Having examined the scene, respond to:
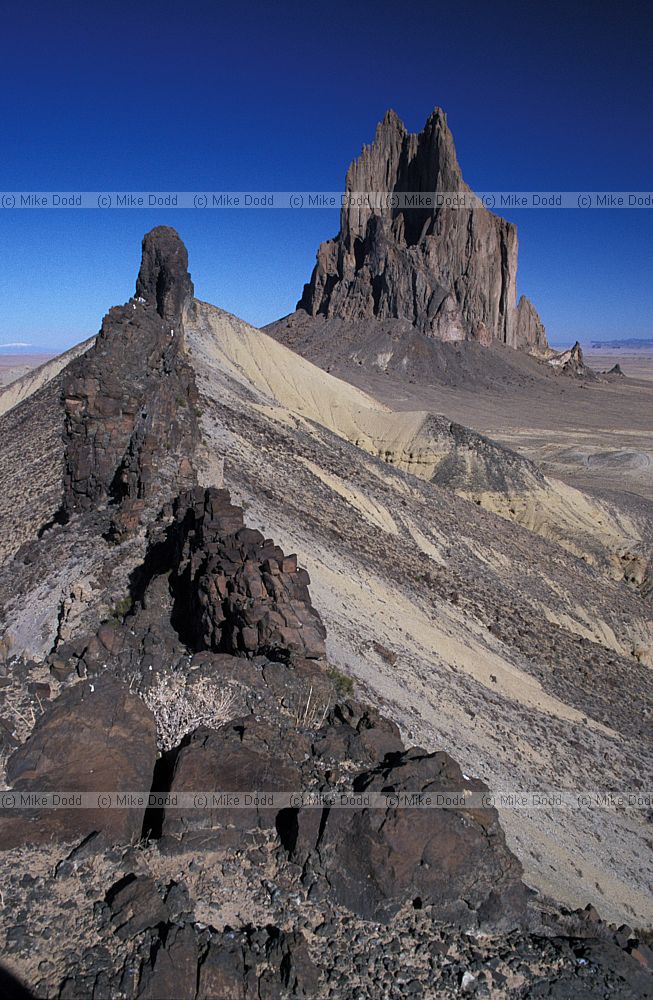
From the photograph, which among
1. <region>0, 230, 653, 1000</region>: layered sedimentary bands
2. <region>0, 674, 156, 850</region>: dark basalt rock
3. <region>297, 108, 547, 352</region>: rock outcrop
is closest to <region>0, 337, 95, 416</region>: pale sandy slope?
<region>0, 230, 653, 1000</region>: layered sedimentary bands

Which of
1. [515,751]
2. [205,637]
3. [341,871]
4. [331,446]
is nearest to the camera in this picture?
[341,871]

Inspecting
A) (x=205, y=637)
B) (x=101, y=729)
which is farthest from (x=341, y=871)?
(x=205, y=637)

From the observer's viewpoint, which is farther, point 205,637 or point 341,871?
point 205,637

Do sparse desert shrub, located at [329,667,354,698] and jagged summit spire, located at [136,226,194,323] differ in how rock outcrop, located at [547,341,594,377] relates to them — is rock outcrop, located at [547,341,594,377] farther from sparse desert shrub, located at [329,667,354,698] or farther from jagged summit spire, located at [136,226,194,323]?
sparse desert shrub, located at [329,667,354,698]

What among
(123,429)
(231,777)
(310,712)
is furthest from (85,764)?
(123,429)

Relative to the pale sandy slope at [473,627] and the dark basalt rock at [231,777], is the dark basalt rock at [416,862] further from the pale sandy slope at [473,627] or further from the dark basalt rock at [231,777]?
the pale sandy slope at [473,627]

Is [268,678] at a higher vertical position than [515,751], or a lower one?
higher

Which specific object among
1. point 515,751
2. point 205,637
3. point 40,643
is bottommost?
point 515,751

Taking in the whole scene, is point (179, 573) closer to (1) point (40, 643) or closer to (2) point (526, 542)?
(1) point (40, 643)
